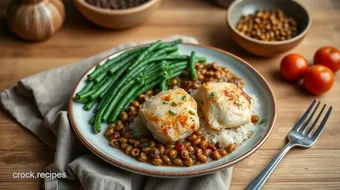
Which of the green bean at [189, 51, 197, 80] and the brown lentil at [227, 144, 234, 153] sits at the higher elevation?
the green bean at [189, 51, 197, 80]

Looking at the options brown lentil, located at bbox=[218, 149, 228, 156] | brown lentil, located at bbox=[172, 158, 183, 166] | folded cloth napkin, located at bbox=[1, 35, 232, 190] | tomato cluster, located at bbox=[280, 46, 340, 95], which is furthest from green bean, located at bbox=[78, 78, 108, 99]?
tomato cluster, located at bbox=[280, 46, 340, 95]

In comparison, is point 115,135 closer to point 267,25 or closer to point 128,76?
point 128,76

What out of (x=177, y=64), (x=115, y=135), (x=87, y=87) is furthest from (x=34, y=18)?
(x=115, y=135)

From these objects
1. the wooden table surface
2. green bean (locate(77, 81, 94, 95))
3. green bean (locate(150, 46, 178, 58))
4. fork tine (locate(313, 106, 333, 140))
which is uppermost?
green bean (locate(150, 46, 178, 58))

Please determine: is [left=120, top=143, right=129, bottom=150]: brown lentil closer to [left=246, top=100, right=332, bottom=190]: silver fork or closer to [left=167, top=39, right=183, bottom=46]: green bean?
[left=246, top=100, right=332, bottom=190]: silver fork

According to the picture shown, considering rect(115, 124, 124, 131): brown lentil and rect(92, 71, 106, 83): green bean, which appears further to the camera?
rect(92, 71, 106, 83): green bean

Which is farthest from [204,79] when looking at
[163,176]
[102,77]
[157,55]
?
[163,176]
